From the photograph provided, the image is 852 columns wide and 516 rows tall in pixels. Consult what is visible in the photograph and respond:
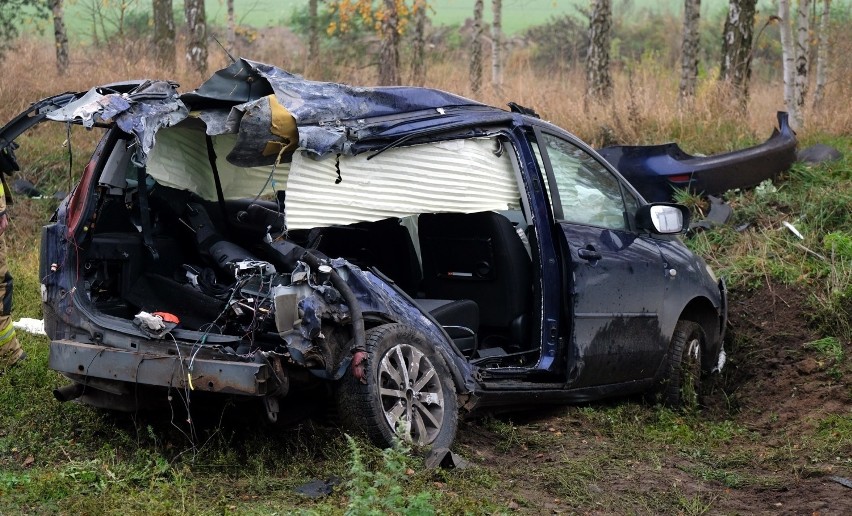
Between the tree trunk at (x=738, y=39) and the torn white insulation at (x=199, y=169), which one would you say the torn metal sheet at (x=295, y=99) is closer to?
the torn white insulation at (x=199, y=169)

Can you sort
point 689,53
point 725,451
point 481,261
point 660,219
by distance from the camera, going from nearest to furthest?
point 725,451 → point 481,261 → point 660,219 → point 689,53

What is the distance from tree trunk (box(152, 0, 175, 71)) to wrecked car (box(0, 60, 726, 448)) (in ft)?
39.4

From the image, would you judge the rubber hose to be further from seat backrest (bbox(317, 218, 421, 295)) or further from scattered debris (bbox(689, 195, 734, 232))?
scattered debris (bbox(689, 195, 734, 232))

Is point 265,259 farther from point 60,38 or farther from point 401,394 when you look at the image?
point 60,38

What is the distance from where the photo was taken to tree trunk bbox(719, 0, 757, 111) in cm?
1343

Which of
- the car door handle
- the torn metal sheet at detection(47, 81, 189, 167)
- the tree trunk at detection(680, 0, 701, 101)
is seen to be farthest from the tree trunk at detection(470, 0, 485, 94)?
the torn metal sheet at detection(47, 81, 189, 167)

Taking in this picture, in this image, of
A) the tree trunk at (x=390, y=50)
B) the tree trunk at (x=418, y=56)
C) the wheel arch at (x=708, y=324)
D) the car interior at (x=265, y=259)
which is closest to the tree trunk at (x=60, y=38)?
the tree trunk at (x=390, y=50)

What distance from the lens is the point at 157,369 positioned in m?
4.93

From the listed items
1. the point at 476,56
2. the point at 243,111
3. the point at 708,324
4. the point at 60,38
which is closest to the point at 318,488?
the point at 243,111

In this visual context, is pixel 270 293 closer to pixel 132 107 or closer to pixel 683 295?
pixel 132 107

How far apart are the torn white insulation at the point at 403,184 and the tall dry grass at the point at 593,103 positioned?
6511 millimetres

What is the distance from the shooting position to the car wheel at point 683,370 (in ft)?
23.3

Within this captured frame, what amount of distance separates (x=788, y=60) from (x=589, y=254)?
7.36 metres

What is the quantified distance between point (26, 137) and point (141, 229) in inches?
342
